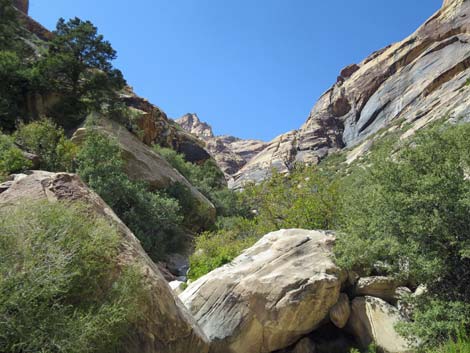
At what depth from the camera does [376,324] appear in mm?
8188

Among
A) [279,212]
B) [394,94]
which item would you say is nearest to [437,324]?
[279,212]

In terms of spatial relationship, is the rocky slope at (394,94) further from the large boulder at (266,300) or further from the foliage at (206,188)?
the large boulder at (266,300)

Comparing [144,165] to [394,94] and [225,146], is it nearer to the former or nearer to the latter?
[394,94]

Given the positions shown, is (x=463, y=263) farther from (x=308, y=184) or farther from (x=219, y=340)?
(x=308, y=184)

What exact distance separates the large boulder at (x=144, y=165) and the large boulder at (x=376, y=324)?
14.4 meters

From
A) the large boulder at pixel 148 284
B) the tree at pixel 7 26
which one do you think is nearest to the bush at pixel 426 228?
the large boulder at pixel 148 284

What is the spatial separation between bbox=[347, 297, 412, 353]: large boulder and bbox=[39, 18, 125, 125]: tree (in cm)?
1999

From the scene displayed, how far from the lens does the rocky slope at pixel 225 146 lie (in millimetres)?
105750

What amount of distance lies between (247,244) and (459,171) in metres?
7.86

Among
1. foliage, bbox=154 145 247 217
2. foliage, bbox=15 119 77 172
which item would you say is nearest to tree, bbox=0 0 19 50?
foliage, bbox=15 119 77 172

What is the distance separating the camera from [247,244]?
528 inches

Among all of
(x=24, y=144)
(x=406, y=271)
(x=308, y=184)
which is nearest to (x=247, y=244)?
(x=308, y=184)

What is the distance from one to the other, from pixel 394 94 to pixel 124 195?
55644 millimetres

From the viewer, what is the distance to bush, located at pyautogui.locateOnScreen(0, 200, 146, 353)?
413 cm
